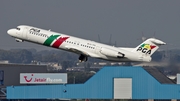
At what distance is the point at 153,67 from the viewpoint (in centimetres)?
14788

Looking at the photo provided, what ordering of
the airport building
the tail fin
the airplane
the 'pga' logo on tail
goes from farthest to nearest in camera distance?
1. the airport building
2. the 'pga' logo on tail
3. the tail fin
4. the airplane

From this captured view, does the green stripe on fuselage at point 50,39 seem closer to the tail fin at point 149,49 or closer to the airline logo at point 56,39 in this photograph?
the airline logo at point 56,39

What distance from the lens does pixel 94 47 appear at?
132250mm

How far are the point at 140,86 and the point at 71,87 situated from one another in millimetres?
11332

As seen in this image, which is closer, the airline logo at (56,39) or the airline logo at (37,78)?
the airline logo at (56,39)

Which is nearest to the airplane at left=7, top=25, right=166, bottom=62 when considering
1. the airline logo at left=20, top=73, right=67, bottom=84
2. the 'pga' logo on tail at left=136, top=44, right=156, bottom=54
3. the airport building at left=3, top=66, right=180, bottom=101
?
the 'pga' logo on tail at left=136, top=44, right=156, bottom=54

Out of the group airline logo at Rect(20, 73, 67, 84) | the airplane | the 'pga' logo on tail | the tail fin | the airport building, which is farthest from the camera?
airline logo at Rect(20, 73, 67, 84)

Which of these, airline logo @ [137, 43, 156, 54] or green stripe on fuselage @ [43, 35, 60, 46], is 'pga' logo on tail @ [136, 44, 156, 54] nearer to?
airline logo @ [137, 43, 156, 54]

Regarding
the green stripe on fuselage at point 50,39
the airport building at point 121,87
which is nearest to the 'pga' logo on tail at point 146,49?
the airport building at point 121,87

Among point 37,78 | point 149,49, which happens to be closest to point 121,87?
point 149,49

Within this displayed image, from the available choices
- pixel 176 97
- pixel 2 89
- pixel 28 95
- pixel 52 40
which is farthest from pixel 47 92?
pixel 2 89

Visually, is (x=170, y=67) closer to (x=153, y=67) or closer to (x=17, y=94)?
(x=153, y=67)

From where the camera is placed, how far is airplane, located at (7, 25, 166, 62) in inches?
5167

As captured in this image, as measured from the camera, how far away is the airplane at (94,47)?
131m
